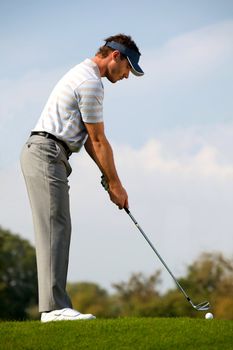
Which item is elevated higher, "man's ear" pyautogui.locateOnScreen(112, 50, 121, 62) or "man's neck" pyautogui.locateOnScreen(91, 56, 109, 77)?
"man's ear" pyautogui.locateOnScreen(112, 50, 121, 62)

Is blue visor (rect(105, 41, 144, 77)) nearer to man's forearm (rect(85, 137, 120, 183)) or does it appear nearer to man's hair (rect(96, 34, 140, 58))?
man's hair (rect(96, 34, 140, 58))

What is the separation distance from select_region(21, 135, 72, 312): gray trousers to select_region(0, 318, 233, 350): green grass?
0.34 m

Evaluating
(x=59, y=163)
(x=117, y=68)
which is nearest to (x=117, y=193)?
(x=59, y=163)

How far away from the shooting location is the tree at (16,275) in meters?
42.8

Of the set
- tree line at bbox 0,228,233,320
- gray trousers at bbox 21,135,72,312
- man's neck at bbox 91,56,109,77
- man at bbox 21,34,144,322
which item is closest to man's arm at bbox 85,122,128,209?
man at bbox 21,34,144,322

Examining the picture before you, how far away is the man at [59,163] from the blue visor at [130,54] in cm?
28

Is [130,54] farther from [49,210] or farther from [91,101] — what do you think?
[49,210]

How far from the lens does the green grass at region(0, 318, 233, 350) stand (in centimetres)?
736

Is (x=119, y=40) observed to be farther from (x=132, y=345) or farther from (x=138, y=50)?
(x=132, y=345)

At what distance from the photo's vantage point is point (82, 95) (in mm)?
7793

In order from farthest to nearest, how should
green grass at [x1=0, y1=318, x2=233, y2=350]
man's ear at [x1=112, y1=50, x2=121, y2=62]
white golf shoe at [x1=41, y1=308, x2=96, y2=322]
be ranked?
man's ear at [x1=112, y1=50, x2=121, y2=62]
white golf shoe at [x1=41, y1=308, x2=96, y2=322]
green grass at [x1=0, y1=318, x2=233, y2=350]

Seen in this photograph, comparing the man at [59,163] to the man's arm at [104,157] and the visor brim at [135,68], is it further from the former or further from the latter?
the visor brim at [135,68]

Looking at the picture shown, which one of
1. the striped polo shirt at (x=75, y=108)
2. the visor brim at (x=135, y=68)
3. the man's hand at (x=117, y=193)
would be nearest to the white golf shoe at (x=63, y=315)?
the man's hand at (x=117, y=193)

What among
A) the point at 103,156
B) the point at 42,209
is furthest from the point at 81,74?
the point at 42,209
